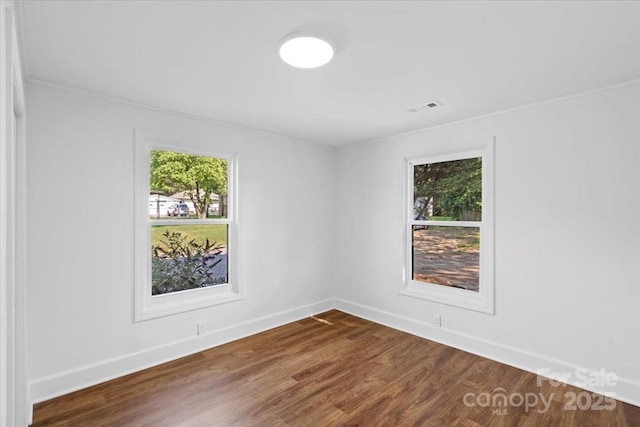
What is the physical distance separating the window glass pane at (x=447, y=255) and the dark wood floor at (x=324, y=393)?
76cm

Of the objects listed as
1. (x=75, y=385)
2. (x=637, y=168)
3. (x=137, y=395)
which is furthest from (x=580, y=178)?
(x=75, y=385)

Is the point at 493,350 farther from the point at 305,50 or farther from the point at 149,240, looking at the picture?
the point at 149,240

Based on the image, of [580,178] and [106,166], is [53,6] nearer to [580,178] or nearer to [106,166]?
[106,166]

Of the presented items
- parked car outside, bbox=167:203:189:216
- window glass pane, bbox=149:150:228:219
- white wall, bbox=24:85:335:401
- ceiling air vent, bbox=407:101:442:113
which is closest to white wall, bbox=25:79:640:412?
white wall, bbox=24:85:335:401

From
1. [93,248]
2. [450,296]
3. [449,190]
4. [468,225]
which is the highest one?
[449,190]

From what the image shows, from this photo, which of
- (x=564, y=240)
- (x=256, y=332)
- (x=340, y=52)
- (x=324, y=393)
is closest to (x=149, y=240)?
(x=256, y=332)

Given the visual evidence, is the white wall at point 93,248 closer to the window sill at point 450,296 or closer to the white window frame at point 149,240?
the white window frame at point 149,240

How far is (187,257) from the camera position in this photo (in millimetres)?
3480

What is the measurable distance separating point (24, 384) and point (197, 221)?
1798mm

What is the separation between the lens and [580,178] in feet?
9.00

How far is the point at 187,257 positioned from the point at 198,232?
280 millimetres

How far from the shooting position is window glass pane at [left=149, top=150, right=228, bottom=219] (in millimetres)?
3223

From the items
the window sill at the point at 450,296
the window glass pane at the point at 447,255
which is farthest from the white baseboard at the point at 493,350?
the window glass pane at the point at 447,255

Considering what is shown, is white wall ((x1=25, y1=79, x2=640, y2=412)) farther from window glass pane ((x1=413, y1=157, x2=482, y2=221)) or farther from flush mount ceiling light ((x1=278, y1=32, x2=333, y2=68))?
flush mount ceiling light ((x1=278, y1=32, x2=333, y2=68))
